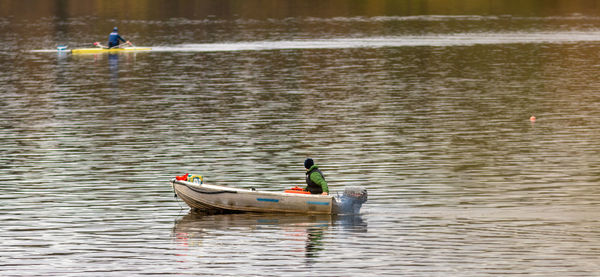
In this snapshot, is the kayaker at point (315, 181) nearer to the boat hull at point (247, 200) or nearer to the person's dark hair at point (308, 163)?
the person's dark hair at point (308, 163)

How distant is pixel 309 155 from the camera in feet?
194

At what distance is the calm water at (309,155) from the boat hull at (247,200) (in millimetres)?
440

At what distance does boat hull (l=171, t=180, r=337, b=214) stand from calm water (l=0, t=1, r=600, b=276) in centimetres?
44

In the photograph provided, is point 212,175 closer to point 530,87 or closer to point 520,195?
point 520,195

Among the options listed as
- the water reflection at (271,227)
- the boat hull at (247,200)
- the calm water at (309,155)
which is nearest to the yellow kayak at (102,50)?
the calm water at (309,155)

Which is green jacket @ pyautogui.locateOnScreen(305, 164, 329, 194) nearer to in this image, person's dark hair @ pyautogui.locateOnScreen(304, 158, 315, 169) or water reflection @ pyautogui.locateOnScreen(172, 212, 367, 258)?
person's dark hair @ pyautogui.locateOnScreen(304, 158, 315, 169)

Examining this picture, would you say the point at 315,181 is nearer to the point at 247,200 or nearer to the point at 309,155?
the point at 247,200

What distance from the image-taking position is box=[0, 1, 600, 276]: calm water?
36.8 m

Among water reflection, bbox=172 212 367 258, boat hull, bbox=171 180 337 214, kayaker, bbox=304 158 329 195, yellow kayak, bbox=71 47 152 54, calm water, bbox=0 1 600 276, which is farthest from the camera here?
yellow kayak, bbox=71 47 152 54

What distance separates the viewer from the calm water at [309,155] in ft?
121

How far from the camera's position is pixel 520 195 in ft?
153

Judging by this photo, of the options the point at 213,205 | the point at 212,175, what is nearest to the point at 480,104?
the point at 212,175

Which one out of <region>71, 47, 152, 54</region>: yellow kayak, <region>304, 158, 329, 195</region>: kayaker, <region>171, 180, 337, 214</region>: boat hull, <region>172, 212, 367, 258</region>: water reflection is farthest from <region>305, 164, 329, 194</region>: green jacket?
<region>71, 47, 152, 54</region>: yellow kayak

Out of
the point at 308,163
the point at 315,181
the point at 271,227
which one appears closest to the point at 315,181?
the point at 315,181
